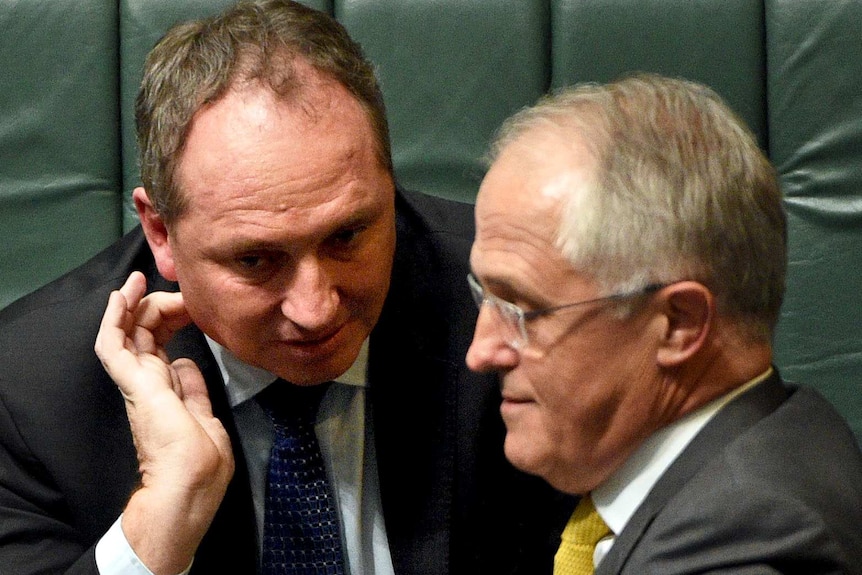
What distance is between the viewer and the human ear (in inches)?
59.6

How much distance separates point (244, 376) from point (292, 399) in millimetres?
70

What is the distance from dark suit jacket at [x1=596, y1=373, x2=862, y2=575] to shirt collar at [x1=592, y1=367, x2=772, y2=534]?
0.01 metres

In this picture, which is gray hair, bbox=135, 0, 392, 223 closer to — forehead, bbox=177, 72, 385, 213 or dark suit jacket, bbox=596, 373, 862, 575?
forehead, bbox=177, 72, 385, 213

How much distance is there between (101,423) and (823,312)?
1.16 metres

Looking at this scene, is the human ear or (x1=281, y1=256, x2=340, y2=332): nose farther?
the human ear

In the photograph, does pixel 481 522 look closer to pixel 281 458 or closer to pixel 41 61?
pixel 281 458

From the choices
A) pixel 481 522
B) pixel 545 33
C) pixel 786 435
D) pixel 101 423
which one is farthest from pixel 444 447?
pixel 545 33

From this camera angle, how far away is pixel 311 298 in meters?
1.39

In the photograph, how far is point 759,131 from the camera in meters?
2.11

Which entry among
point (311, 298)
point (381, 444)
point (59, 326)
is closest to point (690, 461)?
point (311, 298)

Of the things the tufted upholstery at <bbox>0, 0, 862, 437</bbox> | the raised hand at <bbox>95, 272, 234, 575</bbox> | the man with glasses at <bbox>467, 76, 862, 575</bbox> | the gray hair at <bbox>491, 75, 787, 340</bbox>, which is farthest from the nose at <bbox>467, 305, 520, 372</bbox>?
the tufted upholstery at <bbox>0, 0, 862, 437</bbox>

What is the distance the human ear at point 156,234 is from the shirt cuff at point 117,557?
0.30 metres

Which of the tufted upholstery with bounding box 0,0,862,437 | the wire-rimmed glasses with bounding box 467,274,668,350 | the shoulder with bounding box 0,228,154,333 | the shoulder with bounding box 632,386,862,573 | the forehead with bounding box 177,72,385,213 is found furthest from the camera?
the tufted upholstery with bounding box 0,0,862,437

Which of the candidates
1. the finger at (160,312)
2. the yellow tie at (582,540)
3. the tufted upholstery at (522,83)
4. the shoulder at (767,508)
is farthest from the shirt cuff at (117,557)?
the tufted upholstery at (522,83)
